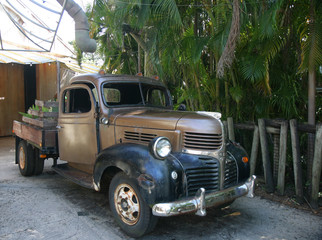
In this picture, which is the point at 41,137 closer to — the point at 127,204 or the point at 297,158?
the point at 127,204

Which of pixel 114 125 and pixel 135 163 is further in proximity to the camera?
pixel 114 125

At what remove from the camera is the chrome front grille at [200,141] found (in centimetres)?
341

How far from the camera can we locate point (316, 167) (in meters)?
4.24

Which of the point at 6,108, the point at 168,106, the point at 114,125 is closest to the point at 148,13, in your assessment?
the point at 168,106

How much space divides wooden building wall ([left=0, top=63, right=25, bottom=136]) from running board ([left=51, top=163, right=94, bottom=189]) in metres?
8.00

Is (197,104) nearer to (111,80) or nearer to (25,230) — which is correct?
(111,80)

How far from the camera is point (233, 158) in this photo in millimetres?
3781

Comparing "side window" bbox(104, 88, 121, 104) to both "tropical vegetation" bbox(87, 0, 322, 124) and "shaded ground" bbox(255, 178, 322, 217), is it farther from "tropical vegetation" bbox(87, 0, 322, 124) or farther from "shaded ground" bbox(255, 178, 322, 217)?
"shaded ground" bbox(255, 178, 322, 217)

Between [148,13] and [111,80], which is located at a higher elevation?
[148,13]

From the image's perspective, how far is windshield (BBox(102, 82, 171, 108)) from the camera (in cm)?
440

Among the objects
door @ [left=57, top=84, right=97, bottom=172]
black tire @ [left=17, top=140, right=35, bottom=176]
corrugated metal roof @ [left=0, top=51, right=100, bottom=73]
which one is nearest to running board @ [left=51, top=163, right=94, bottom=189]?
door @ [left=57, top=84, right=97, bottom=172]

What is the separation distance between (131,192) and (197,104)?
376 centimetres

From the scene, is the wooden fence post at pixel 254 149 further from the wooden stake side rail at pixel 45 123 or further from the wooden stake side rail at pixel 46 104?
the wooden stake side rail at pixel 46 104

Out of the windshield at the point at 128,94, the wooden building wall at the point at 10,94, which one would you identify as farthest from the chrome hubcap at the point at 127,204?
the wooden building wall at the point at 10,94
